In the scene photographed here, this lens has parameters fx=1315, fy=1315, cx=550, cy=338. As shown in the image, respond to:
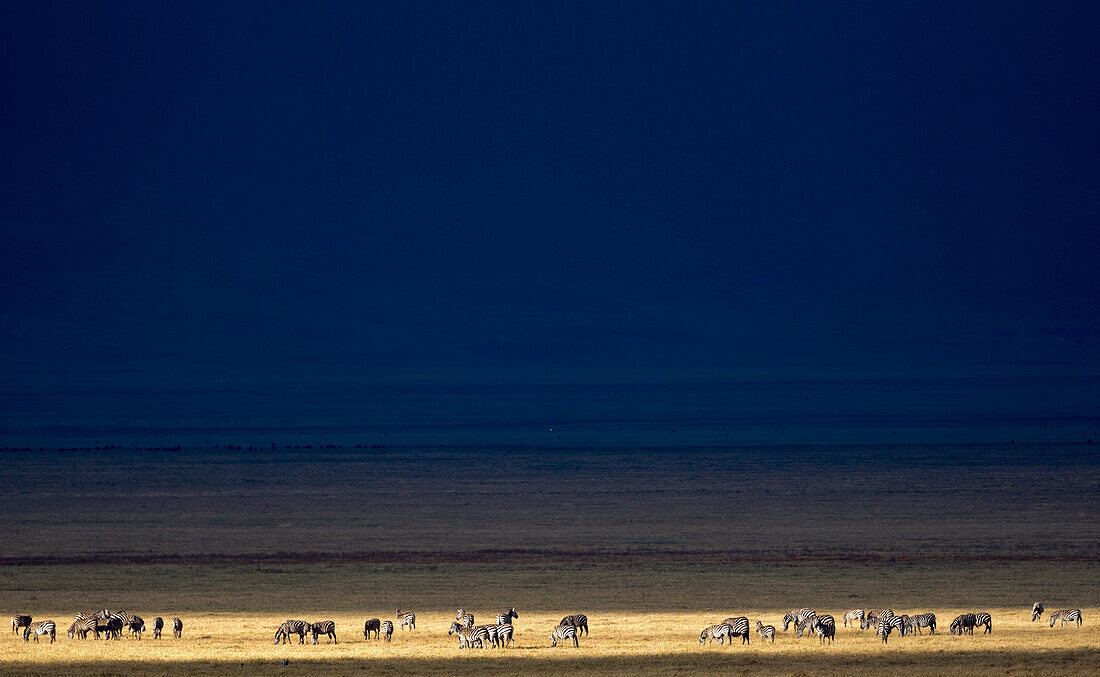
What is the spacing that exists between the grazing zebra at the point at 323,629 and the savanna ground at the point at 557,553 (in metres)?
0.26

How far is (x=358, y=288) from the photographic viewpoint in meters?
120

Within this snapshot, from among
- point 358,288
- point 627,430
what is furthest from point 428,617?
point 358,288

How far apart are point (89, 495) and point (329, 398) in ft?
138

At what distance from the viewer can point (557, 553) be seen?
23453 mm

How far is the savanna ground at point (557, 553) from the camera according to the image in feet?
48.0

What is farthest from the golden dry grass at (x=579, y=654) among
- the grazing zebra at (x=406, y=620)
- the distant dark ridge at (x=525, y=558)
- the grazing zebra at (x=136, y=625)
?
the distant dark ridge at (x=525, y=558)

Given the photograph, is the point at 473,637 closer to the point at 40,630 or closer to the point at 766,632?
the point at 766,632

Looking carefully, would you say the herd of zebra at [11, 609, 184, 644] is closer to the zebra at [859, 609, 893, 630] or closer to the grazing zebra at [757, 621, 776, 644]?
the grazing zebra at [757, 621, 776, 644]

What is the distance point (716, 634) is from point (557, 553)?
865cm

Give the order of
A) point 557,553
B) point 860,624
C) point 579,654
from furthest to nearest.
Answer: point 557,553 → point 860,624 → point 579,654

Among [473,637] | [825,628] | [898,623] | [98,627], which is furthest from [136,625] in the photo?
[898,623]

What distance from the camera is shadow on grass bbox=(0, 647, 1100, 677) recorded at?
45.0 feet

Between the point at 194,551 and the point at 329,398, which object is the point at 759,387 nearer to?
the point at 329,398

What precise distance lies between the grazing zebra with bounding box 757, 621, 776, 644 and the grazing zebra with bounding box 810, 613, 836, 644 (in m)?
0.50
